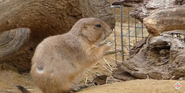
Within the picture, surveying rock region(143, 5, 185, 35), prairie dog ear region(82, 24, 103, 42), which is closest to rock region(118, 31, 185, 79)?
prairie dog ear region(82, 24, 103, 42)

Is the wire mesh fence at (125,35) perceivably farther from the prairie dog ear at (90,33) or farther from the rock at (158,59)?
the prairie dog ear at (90,33)

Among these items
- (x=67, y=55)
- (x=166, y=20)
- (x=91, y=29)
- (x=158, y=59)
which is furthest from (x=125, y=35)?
(x=166, y=20)

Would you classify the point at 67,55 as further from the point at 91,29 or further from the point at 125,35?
the point at 125,35

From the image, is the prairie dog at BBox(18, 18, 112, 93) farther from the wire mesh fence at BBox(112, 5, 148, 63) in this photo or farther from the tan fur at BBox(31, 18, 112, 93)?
the wire mesh fence at BBox(112, 5, 148, 63)

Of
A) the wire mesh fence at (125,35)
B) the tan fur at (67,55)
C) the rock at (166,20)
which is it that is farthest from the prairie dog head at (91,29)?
the wire mesh fence at (125,35)

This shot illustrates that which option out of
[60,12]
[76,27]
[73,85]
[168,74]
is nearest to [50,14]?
[60,12]

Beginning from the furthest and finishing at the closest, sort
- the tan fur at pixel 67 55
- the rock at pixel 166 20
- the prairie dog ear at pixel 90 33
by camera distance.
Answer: the prairie dog ear at pixel 90 33
the tan fur at pixel 67 55
the rock at pixel 166 20

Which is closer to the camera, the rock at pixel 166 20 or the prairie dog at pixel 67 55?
the rock at pixel 166 20

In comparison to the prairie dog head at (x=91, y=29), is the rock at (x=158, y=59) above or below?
below

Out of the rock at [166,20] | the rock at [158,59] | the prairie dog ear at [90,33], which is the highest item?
the rock at [166,20]

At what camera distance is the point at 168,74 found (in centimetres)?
503

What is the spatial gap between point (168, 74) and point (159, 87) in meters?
1.02

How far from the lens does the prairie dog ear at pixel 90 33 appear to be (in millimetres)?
4746

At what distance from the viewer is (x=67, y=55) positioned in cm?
464
